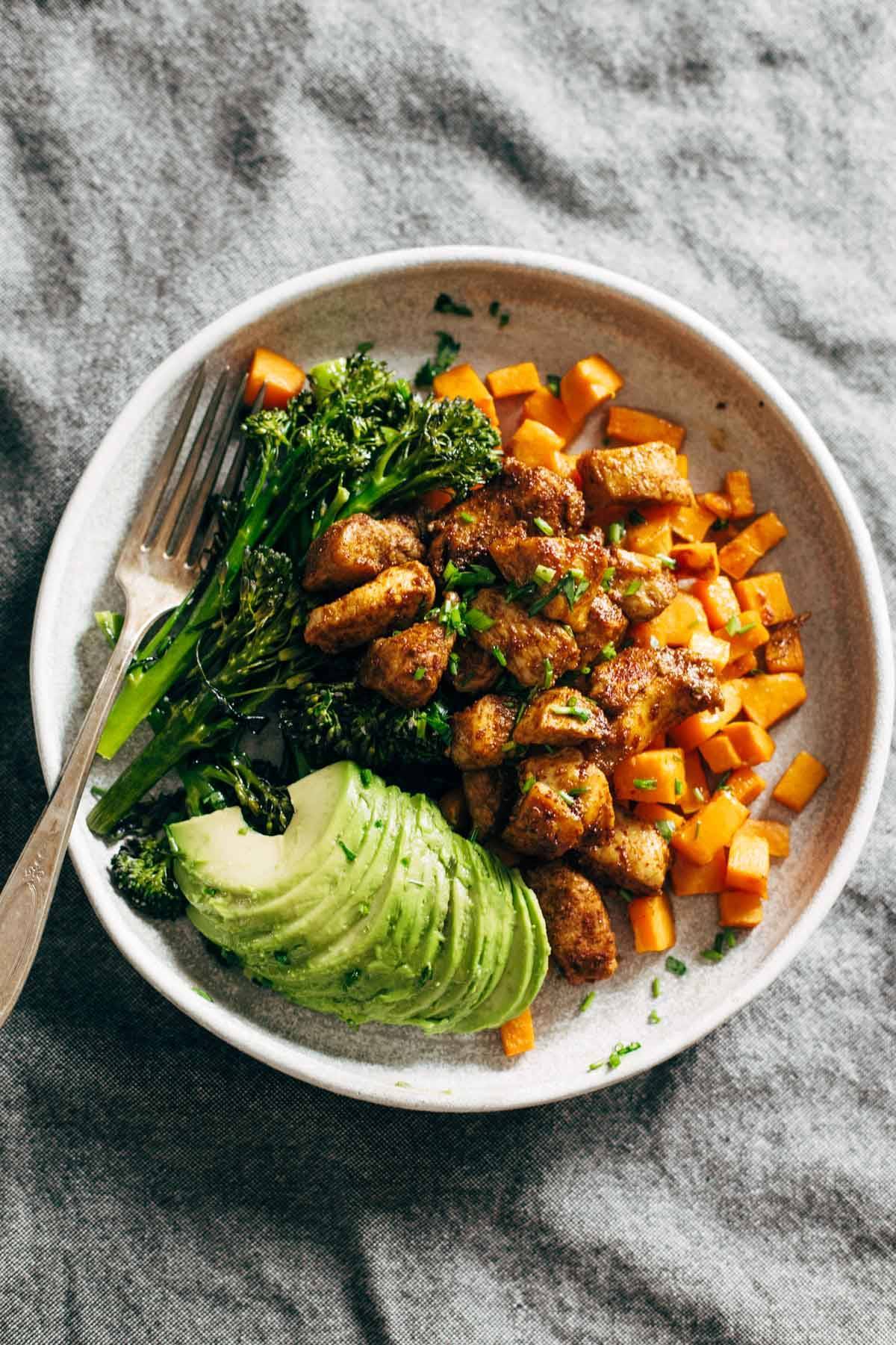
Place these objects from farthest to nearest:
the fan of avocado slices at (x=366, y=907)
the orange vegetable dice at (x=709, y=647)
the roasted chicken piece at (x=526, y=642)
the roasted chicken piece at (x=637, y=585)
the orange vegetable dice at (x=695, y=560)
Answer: the orange vegetable dice at (x=695, y=560), the orange vegetable dice at (x=709, y=647), the roasted chicken piece at (x=637, y=585), the roasted chicken piece at (x=526, y=642), the fan of avocado slices at (x=366, y=907)

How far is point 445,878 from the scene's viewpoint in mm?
3256

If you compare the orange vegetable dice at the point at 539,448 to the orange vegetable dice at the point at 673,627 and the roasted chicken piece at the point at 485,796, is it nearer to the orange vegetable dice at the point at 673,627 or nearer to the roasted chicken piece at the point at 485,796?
the orange vegetable dice at the point at 673,627

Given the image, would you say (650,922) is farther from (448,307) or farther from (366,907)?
(448,307)

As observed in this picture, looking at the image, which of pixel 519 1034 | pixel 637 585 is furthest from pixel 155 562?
pixel 519 1034

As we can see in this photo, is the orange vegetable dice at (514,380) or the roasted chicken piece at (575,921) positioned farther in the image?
the orange vegetable dice at (514,380)

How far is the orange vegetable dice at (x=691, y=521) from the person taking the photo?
3.65 m

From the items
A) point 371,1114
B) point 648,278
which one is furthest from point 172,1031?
point 648,278

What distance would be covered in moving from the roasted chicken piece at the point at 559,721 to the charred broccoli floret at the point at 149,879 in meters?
1.12

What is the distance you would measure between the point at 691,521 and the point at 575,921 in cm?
133

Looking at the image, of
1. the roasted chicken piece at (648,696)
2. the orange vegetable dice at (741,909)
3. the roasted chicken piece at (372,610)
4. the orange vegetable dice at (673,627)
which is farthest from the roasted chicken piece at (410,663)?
the orange vegetable dice at (741,909)

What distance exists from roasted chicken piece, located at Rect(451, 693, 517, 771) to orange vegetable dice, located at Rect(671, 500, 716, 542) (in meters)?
0.84

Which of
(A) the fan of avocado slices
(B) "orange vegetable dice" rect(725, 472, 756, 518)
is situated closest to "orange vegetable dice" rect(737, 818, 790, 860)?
(A) the fan of avocado slices

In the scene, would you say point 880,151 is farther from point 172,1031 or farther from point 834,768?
point 172,1031

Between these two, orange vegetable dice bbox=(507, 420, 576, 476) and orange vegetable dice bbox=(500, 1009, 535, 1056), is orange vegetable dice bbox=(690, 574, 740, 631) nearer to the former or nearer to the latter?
orange vegetable dice bbox=(507, 420, 576, 476)
